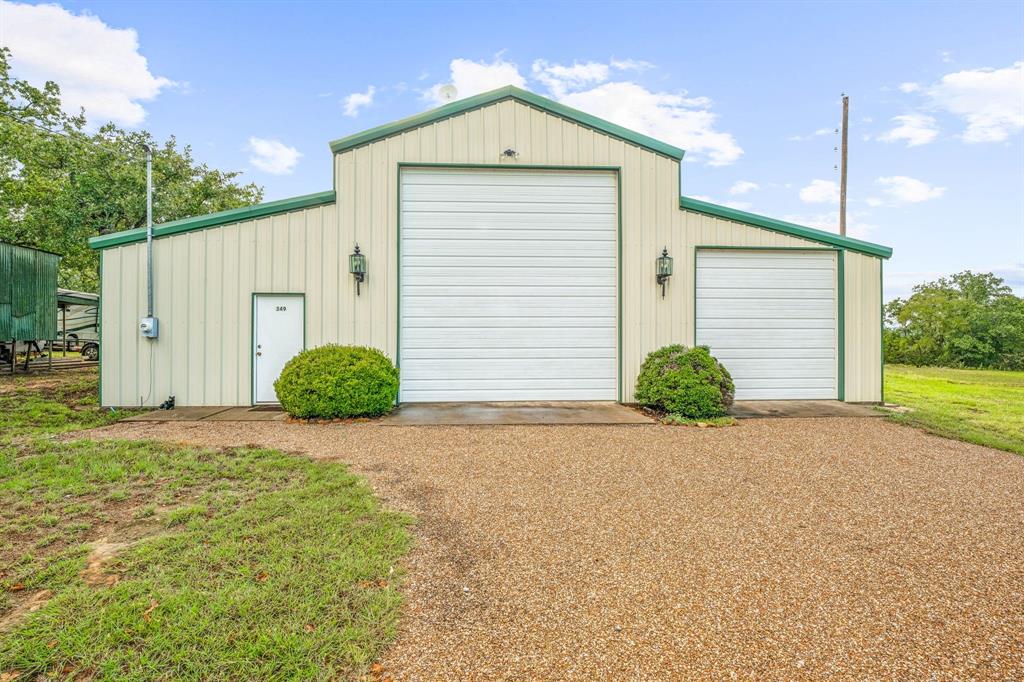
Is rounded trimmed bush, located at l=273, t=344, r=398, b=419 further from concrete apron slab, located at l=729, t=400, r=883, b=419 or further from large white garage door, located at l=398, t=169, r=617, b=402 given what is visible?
concrete apron slab, located at l=729, t=400, r=883, b=419

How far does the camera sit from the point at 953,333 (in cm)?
2195

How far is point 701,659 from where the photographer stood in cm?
182

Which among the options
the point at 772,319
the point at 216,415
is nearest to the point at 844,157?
the point at 772,319

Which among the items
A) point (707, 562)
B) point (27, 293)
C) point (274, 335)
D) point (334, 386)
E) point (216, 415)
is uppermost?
point (27, 293)

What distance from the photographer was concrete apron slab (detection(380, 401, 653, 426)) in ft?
21.8

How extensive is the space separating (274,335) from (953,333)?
29237 mm

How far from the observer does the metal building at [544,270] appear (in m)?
7.97

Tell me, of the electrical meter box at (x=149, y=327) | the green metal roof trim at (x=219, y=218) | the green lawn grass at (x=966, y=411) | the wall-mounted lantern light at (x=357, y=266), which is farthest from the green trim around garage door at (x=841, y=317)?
the electrical meter box at (x=149, y=327)

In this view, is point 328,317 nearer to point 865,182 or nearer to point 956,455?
point 956,455

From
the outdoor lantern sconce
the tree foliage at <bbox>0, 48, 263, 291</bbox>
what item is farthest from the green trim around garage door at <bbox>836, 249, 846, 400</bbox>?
the tree foliage at <bbox>0, 48, 263, 291</bbox>

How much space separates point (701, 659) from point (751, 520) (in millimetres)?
1701

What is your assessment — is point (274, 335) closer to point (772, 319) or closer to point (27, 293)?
point (772, 319)

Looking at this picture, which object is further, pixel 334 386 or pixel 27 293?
pixel 27 293

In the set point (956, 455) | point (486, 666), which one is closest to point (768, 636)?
point (486, 666)
